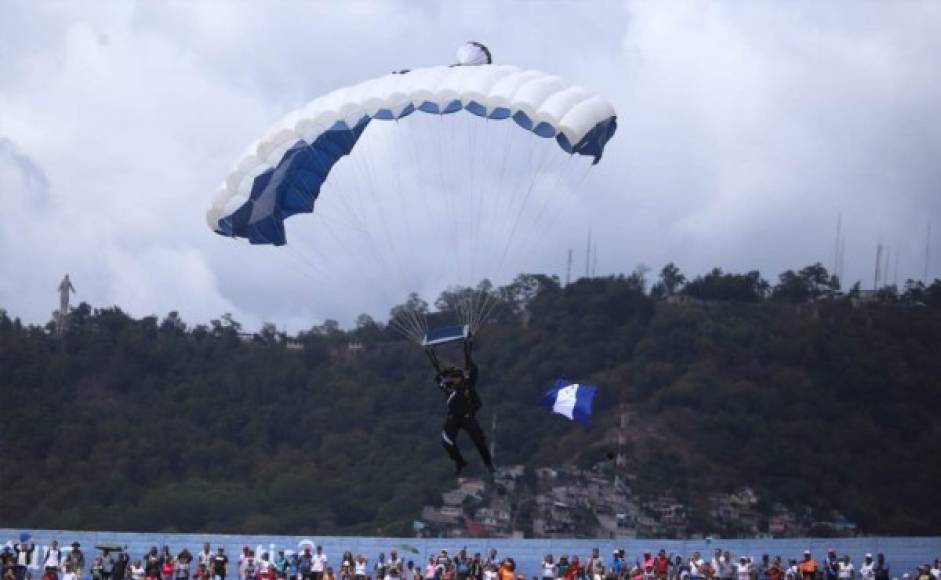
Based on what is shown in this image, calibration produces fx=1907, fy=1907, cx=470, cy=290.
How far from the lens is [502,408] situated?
6594cm

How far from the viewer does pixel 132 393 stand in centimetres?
7219

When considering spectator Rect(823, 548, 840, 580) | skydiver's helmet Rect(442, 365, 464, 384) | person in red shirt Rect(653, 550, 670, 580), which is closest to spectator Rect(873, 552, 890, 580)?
spectator Rect(823, 548, 840, 580)

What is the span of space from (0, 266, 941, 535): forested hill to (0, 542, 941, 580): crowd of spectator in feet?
70.4

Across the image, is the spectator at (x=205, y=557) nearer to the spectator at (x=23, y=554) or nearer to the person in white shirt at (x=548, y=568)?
the spectator at (x=23, y=554)

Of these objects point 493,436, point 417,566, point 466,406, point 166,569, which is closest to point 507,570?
point 417,566

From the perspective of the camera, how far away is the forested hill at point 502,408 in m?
60.4

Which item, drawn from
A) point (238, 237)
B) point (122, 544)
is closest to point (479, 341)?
point (122, 544)

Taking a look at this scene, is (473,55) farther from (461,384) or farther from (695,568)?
(695,568)

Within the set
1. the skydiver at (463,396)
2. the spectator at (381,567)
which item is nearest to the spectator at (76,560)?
the spectator at (381,567)

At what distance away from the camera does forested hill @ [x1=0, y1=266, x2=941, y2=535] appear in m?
60.4

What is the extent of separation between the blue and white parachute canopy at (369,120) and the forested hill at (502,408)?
28869 millimetres

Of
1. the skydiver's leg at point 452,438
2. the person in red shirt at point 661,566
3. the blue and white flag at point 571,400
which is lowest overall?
the person in red shirt at point 661,566

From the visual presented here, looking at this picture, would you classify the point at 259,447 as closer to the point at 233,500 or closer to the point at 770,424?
the point at 233,500

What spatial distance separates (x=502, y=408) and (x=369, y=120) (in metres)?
38.7
